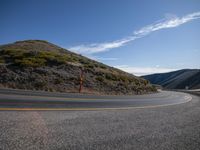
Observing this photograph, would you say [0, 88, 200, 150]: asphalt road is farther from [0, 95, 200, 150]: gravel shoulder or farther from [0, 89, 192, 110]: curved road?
[0, 89, 192, 110]: curved road

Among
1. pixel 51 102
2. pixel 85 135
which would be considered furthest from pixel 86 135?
pixel 51 102

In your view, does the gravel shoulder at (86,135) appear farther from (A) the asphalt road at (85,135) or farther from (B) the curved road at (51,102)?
(B) the curved road at (51,102)

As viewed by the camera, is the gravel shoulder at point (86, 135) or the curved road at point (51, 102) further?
the curved road at point (51, 102)

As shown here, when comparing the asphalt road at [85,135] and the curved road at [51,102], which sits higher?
the curved road at [51,102]

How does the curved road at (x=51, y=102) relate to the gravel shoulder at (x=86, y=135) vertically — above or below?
above

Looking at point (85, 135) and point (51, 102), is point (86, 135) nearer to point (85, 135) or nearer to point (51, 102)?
point (85, 135)

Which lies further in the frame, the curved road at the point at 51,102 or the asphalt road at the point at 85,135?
the curved road at the point at 51,102

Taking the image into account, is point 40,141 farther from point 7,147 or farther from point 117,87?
point 117,87

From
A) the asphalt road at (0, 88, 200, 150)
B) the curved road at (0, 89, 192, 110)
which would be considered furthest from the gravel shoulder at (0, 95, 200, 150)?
the curved road at (0, 89, 192, 110)

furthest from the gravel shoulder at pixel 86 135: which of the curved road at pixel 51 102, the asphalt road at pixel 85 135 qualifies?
→ the curved road at pixel 51 102

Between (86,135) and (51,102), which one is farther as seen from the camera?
(51,102)

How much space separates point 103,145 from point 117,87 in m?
20.4

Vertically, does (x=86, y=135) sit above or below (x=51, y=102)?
below

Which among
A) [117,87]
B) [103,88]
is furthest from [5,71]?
[117,87]
